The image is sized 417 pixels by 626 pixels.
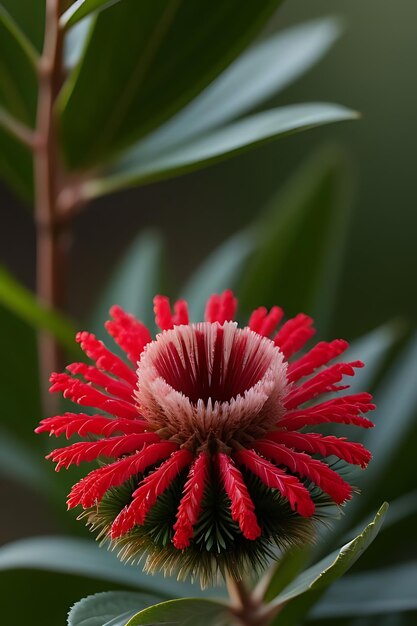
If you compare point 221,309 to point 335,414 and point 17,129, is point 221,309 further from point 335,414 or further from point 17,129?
point 17,129

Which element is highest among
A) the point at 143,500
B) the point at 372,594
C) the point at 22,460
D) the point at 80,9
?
the point at 80,9

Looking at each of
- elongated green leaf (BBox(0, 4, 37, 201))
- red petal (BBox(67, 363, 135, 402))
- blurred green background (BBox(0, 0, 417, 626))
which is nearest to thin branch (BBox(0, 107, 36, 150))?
elongated green leaf (BBox(0, 4, 37, 201))

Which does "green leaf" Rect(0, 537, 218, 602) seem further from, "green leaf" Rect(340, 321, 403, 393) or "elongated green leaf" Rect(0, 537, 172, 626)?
"green leaf" Rect(340, 321, 403, 393)

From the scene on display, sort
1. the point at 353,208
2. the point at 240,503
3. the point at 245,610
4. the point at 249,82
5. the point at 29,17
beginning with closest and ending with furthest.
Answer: the point at 240,503, the point at 245,610, the point at 29,17, the point at 249,82, the point at 353,208

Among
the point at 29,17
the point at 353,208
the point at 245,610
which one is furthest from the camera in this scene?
the point at 353,208

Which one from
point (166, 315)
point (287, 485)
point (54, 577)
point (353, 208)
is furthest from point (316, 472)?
point (353, 208)

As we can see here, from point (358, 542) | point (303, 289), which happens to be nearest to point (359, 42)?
point (303, 289)

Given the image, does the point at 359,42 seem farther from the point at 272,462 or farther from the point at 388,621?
the point at 272,462
